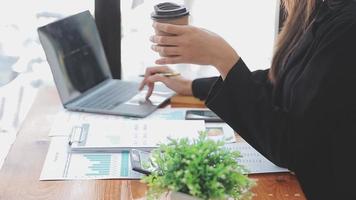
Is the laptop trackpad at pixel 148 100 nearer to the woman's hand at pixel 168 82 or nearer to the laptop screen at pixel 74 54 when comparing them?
the woman's hand at pixel 168 82

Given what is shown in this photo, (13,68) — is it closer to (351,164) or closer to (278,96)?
(278,96)

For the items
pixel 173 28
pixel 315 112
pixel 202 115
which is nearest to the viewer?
pixel 315 112

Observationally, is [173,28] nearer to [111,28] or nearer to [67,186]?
[67,186]

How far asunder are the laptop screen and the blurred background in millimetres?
285

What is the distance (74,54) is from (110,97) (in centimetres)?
16

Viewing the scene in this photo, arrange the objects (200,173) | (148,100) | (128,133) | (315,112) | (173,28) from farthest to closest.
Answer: (148,100) < (128,133) < (173,28) < (315,112) < (200,173)

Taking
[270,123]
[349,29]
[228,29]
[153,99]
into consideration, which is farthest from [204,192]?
[228,29]

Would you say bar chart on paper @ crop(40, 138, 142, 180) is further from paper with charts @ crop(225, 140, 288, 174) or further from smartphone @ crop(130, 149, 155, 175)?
paper with charts @ crop(225, 140, 288, 174)

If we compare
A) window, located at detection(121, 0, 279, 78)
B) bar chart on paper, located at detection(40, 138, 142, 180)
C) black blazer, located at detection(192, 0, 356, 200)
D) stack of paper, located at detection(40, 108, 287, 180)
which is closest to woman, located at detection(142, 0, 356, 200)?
black blazer, located at detection(192, 0, 356, 200)

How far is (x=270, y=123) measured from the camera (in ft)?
3.60

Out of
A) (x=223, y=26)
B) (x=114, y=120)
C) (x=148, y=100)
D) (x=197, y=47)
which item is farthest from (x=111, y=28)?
(x=197, y=47)

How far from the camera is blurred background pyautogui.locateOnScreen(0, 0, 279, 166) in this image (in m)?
1.91

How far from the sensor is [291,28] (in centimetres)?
130

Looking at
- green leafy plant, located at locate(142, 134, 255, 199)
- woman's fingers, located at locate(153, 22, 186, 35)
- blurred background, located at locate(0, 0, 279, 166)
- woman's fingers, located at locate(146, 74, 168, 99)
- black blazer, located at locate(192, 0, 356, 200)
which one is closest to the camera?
green leafy plant, located at locate(142, 134, 255, 199)
